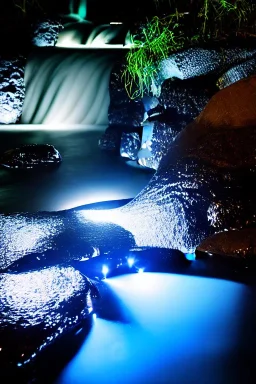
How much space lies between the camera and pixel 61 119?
1034cm

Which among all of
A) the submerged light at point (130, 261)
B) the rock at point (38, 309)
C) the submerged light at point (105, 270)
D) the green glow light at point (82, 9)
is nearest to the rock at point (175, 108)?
the submerged light at point (130, 261)

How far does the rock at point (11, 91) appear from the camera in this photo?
10930mm

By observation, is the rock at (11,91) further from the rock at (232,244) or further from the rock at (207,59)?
the rock at (232,244)

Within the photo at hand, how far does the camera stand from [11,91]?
1095 centimetres

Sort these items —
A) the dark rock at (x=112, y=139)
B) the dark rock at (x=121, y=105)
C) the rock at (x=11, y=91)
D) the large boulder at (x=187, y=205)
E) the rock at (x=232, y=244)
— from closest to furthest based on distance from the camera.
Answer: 1. the rock at (x=232, y=244)
2. the large boulder at (x=187, y=205)
3. the dark rock at (x=121, y=105)
4. the dark rock at (x=112, y=139)
5. the rock at (x=11, y=91)

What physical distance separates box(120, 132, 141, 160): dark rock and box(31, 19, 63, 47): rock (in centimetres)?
678

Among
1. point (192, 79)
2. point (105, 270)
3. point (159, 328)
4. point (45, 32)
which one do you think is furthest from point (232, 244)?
point (45, 32)

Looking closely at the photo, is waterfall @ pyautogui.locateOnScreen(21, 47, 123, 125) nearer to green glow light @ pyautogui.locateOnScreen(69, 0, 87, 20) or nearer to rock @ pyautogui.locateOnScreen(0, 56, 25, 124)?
rock @ pyautogui.locateOnScreen(0, 56, 25, 124)

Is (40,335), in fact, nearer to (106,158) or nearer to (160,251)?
(160,251)

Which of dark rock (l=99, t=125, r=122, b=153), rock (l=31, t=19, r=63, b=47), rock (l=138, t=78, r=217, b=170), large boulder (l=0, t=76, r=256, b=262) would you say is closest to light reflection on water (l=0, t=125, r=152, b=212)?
dark rock (l=99, t=125, r=122, b=153)

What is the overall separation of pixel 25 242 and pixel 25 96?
7.90 meters

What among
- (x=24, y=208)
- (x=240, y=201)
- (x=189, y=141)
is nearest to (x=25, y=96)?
(x=24, y=208)

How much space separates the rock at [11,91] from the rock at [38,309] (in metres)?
8.37

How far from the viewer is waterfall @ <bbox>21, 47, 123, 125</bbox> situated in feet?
32.8
